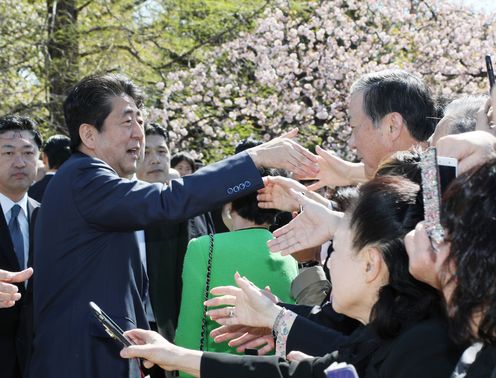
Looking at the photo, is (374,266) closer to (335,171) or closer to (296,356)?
(296,356)

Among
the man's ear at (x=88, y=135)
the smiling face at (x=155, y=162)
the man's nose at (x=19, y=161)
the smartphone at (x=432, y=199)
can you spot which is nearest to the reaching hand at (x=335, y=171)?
the man's ear at (x=88, y=135)

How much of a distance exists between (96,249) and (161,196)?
0.39 metres

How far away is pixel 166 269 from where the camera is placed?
613cm

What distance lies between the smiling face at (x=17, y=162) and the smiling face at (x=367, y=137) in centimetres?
290

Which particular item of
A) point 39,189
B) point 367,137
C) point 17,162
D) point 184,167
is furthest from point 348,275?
point 184,167

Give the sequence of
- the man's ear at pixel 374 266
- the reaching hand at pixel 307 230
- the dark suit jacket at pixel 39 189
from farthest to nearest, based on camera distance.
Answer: the dark suit jacket at pixel 39 189, the reaching hand at pixel 307 230, the man's ear at pixel 374 266

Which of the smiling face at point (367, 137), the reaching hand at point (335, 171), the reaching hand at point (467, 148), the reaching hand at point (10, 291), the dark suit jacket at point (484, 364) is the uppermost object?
the smiling face at point (367, 137)

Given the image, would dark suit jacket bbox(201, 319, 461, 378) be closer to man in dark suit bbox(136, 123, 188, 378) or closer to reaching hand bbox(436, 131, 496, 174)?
reaching hand bbox(436, 131, 496, 174)

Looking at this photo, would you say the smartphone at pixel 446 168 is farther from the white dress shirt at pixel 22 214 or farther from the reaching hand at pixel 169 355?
the white dress shirt at pixel 22 214

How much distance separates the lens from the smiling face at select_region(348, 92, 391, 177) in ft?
12.9

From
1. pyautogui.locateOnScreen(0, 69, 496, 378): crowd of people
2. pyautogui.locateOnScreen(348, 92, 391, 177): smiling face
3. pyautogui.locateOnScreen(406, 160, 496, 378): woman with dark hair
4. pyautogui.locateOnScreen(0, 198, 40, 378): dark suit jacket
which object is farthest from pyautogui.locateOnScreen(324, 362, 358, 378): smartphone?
pyautogui.locateOnScreen(0, 198, 40, 378): dark suit jacket

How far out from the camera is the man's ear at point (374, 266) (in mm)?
2576

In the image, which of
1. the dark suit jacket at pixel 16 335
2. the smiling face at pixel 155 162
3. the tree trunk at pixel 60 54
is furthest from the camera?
the tree trunk at pixel 60 54

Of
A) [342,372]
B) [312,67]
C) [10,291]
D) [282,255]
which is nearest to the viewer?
[342,372]
